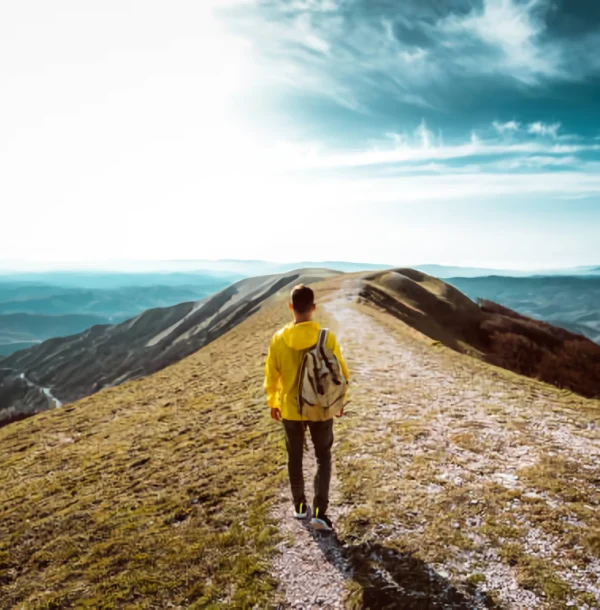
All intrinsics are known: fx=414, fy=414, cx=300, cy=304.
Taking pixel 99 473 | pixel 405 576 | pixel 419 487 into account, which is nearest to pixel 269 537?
pixel 405 576

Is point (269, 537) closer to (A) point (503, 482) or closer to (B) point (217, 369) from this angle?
(A) point (503, 482)

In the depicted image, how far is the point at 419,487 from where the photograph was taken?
27.9 feet

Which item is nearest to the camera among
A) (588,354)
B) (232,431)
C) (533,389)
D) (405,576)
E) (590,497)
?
(405,576)

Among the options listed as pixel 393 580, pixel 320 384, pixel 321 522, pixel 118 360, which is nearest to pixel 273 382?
pixel 320 384

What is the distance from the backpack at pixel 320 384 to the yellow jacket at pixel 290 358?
0.39ft

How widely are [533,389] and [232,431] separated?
472 inches

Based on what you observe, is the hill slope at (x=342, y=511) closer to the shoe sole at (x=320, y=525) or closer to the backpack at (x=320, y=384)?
the shoe sole at (x=320, y=525)

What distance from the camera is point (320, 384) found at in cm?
659

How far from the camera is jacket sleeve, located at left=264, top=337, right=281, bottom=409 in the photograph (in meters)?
7.05

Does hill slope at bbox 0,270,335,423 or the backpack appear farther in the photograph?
hill slope at bbox 0,270,335,423

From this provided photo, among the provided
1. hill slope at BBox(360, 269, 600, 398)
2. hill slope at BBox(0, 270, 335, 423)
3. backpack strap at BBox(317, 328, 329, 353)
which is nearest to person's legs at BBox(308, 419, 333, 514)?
backpack strap at BBox(317, 328, 329, 353)

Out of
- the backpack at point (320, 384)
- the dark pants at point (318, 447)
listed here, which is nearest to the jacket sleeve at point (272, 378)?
the dark pants at point (318, 447)

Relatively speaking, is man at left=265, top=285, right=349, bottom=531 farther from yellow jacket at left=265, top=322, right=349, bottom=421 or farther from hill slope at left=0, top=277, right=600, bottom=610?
hill slope at left=0, top=277, right=600, bottom=610

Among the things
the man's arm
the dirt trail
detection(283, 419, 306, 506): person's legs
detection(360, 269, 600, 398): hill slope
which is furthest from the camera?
detection(360, 269, 600, 398): hill slope
